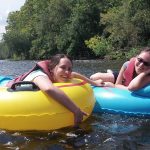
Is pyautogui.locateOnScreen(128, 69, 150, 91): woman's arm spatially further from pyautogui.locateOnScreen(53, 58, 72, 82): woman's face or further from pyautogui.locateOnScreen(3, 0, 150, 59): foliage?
pyautogui.locateOnScreen(3, 0, 150, 59): foliage

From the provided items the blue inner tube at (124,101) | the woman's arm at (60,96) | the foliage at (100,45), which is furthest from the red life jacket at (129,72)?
the foliage at (100,45)

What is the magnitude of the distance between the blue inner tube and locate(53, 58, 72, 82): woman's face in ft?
2.96

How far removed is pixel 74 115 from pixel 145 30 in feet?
76.0

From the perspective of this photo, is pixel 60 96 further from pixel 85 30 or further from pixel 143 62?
pixel 85 30

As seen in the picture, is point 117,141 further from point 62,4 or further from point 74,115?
point 62,4

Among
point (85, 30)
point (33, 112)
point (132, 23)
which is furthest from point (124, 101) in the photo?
point (85, 30)

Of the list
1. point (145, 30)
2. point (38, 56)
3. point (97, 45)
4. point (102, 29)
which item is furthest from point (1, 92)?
point (38, 56)

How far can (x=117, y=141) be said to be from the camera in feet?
13.4

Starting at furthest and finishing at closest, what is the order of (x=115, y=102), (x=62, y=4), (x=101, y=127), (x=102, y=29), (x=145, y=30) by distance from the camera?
1. (x=62, y=4)
2. (x=102, y=29)
3. (x=145, y=30)
4. (x=115, y=102)
5. (x=101, y=127)

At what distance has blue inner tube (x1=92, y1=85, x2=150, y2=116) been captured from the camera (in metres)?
5.10

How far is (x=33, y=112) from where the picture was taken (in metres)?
4.11

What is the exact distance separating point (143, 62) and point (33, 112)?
1.80 metres

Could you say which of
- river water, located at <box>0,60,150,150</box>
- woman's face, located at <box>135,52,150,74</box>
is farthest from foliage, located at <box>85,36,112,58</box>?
river water, located at <box>0,60,150,150</box>

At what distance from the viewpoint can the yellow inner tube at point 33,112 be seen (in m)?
4.12
